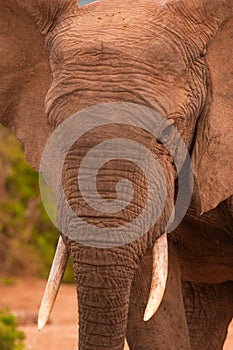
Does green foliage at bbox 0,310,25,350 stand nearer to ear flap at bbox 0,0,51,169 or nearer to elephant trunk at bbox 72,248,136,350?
ear flap at bbox 0,0,51,169

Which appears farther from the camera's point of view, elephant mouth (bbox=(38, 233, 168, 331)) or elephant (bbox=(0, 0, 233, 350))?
elephant mouth (bbox=(38, 233, 168, 331))

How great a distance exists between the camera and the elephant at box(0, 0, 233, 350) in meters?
4.21

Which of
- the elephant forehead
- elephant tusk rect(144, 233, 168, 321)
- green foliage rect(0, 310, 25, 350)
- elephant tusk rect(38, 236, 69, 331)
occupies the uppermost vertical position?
the elephant forehead

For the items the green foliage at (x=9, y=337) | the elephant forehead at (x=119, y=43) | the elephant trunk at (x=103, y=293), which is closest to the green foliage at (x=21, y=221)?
the green foliage at (x=9, y=337)

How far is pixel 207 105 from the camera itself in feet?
14.9

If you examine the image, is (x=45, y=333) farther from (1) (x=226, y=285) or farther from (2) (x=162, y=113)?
(2) (x=162, y=113)

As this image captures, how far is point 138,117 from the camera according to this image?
4.27m

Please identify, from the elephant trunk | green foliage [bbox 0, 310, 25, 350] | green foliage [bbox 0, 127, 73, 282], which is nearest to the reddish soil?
green foliage [bbox 0, 127, 73, 282]

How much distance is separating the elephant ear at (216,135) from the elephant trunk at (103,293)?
48 centimetres

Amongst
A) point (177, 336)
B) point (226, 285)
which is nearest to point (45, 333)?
point (226, 285)

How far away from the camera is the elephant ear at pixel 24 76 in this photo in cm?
483

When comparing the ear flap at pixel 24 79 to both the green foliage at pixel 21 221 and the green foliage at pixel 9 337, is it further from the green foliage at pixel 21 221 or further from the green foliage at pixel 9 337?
the green foliage at pixel 21 221

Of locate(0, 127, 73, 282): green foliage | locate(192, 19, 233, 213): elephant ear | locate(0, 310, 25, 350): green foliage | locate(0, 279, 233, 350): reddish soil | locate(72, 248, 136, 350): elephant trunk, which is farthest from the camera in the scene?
locate(0, 127, 73, 282): green foliage

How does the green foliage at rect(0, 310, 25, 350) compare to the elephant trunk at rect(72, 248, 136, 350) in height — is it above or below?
below
